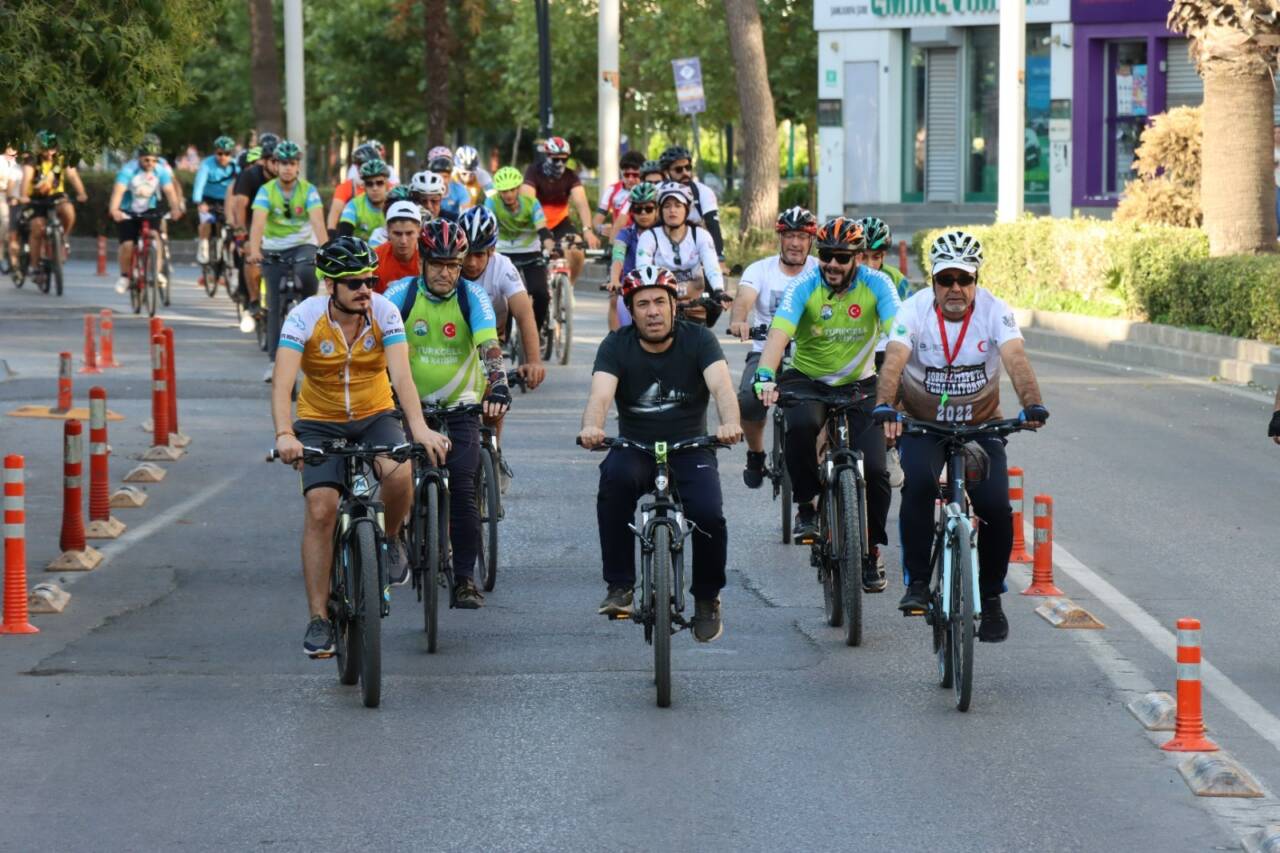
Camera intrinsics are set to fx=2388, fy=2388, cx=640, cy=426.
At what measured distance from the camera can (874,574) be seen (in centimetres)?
1045

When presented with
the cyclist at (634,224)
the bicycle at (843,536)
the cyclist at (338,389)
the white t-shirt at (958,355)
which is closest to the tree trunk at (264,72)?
the cyclist at (634,224)

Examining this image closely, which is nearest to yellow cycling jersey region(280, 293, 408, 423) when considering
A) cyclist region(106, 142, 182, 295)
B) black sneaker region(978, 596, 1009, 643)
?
black sneaker region(978, 596, 1009, 643)

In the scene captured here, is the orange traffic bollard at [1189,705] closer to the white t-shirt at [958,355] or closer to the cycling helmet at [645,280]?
the white t-shirt at [958,355]

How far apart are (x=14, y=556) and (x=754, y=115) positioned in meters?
29.5

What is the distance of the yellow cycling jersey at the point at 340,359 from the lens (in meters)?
9.45

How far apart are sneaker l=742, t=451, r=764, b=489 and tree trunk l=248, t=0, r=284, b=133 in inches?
1269

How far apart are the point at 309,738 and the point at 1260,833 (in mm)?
3249

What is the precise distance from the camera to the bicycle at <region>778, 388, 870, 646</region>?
9.80 metres

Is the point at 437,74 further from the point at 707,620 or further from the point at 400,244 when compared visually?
the point at 707,620

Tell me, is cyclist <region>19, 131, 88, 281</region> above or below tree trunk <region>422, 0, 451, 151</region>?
below

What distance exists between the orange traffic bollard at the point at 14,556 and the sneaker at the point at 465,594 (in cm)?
182

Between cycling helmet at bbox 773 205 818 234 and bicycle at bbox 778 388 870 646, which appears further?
cycling helmet at bbox 773 205 818 234

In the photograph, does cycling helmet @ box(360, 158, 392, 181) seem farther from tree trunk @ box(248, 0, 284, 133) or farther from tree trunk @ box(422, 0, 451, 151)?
tree trunk @ box(422, 0, 451, 151)

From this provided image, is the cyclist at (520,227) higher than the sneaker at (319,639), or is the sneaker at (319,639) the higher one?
the cyclist at (520,227)
